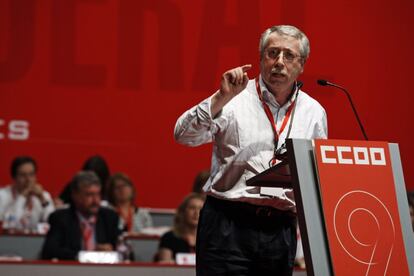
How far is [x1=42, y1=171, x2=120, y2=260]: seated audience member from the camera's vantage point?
5109mm

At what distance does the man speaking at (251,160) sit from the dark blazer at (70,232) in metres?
2.28

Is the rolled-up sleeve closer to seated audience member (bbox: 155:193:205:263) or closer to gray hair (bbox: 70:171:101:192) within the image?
seated audience member (bbox: 155:193:205:263)

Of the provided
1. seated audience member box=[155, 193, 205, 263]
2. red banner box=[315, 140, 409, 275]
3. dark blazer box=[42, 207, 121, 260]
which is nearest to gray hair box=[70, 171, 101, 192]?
dark blazer box=[42, 207, 121, 260]

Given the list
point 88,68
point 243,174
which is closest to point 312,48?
point 88,68

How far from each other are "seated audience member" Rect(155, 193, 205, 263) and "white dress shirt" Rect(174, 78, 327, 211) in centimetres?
218

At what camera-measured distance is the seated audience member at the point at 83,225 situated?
16.8ft

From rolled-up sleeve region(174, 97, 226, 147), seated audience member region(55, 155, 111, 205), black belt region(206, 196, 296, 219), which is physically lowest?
black belt region(206, 196, 296, 219)

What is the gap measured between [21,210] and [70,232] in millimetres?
1410

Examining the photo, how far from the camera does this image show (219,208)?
2.88 m

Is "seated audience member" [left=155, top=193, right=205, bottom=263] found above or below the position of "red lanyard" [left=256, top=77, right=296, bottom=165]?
below

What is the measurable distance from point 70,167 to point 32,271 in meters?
3.35

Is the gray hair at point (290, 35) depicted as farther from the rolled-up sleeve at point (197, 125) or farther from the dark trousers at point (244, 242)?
the dark trousers at point (244, 242)

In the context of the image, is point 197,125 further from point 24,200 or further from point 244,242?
point 24,200

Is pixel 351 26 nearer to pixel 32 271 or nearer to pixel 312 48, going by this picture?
→ pixel 312 48
